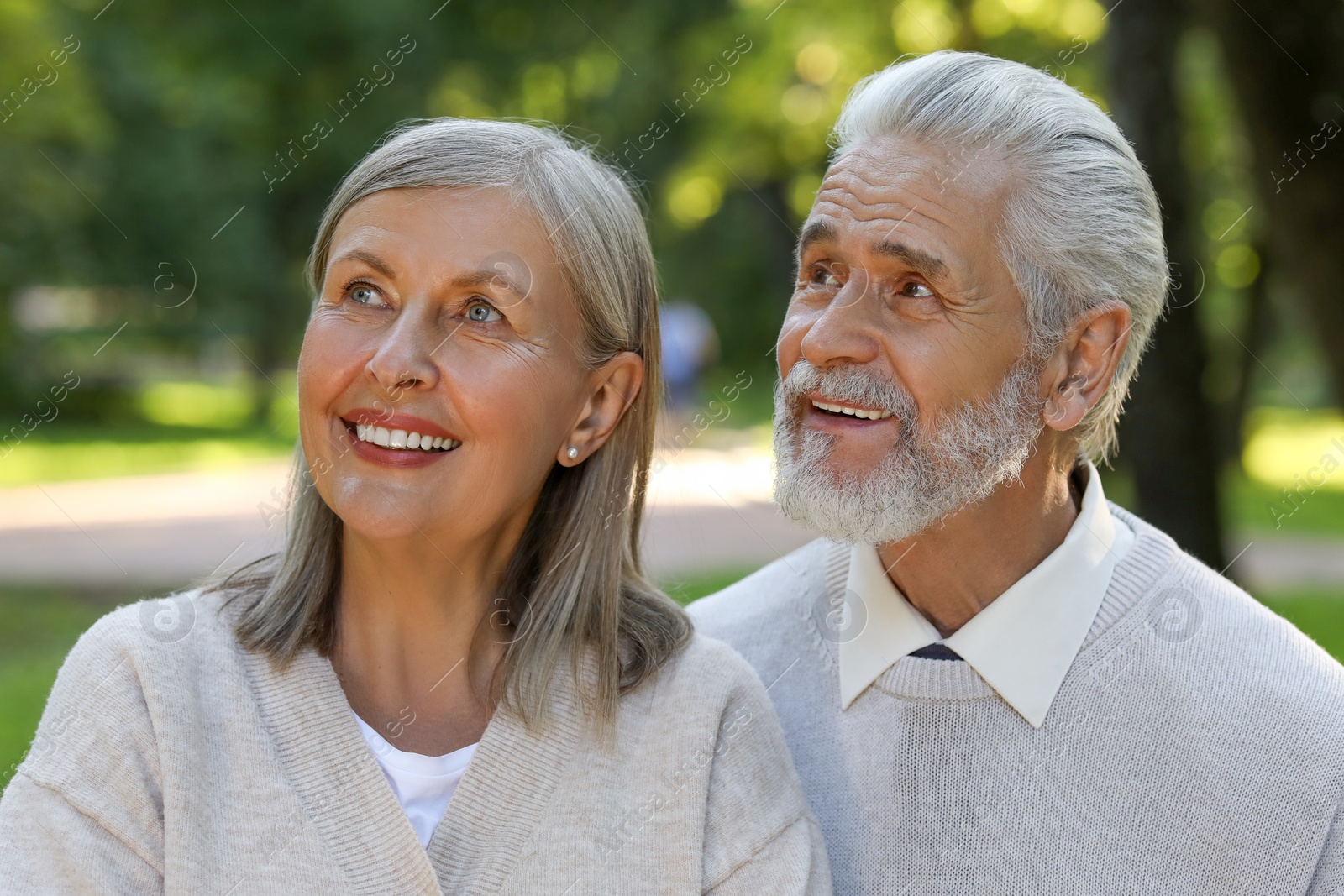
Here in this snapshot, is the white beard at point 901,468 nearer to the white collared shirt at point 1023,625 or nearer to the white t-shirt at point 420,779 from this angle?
the white collared shirt at point 1023,625

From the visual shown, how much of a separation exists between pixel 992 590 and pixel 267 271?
2191 centimetres

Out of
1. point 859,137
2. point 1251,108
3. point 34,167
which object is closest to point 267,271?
point 34,167

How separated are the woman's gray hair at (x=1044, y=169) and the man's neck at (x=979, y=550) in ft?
0.93

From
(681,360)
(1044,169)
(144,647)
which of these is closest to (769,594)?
(1044,169)

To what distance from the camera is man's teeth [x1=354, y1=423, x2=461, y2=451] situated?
2342 mm

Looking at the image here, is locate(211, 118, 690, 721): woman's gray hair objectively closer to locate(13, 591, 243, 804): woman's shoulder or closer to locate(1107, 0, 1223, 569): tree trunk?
locate(13, 591, 243, 804): woman's shoulder

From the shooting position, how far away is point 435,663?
2559 mm

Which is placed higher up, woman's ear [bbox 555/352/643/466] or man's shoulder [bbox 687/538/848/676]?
woman's ear [bbox 555/352/643/466]

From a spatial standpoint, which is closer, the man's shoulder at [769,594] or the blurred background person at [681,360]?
the man's shoulder at [769,594]

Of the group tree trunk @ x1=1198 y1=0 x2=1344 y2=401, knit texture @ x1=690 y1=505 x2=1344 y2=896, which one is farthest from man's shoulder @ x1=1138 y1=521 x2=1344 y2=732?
tree trunk @ x1=1198 y1=0 x2=1344 y2=401

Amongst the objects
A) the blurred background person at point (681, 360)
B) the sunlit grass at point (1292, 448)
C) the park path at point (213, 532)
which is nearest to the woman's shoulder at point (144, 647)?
the park path at point (213, 532)

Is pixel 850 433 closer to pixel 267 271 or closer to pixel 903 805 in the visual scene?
pixel 903 805

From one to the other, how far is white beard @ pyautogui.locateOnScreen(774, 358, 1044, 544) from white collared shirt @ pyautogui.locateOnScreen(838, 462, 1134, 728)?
0.19 m

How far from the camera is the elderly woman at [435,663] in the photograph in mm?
2205
